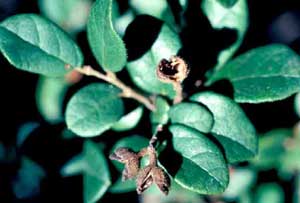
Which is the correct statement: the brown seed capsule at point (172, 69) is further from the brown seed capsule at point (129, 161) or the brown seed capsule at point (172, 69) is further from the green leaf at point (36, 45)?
the green leaf at point (36, 45)

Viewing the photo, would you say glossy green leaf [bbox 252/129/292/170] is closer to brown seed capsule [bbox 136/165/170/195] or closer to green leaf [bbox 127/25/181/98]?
green leaf [bbox 127/25/181/98]

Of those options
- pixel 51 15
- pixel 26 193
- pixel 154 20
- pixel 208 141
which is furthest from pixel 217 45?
pixel 26 193

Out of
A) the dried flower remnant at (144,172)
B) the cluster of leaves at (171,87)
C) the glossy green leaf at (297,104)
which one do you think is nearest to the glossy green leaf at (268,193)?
the glossy green leaf at (297,104)

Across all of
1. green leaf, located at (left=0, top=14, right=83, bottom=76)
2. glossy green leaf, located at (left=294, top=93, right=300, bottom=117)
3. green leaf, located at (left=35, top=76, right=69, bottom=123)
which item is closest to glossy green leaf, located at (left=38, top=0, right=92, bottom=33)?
green leaf, located at (left=35, top=76, right=69, bottom=123)

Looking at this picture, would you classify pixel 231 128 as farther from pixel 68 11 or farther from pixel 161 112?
pixel 68 11

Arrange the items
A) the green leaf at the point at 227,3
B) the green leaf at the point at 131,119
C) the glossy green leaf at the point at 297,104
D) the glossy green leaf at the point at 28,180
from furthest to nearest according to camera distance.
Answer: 1. the glossy green leaf at the point at 28,180
2. the glossy green leaf at the point at 297,104
3. the green leaf at the point at 131,119
4. the green leaf at the point at 227,3

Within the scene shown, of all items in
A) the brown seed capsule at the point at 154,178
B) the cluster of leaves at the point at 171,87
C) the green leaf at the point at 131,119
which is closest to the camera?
the brown seed capsule at the point at 154,178
